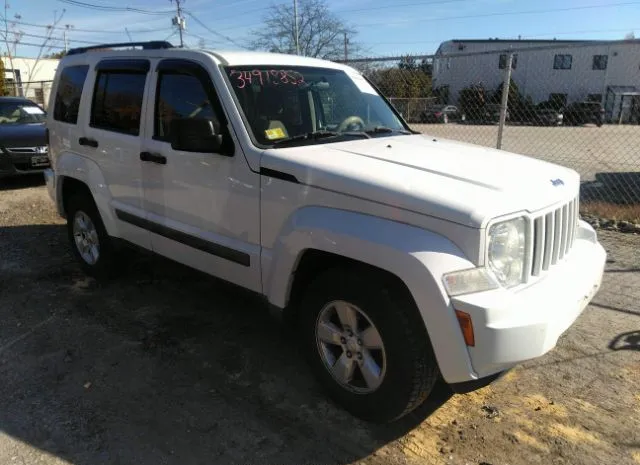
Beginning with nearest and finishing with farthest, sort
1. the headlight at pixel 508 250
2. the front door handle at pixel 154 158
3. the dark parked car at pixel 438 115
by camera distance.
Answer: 1. the headlight at pixel 508 250
2. the front door handle at pixel 154 158
3. the dark parked car at pixel 438 115

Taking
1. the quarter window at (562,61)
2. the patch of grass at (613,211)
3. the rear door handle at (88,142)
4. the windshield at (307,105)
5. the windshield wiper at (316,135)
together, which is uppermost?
the quarter window at (562,61)

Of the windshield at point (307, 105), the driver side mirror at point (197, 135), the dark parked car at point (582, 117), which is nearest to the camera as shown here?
the driver side mirror at point (197, 135)

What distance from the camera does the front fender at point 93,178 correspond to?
4.53 metres

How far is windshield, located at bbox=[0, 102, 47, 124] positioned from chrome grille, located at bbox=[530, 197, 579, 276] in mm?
10685

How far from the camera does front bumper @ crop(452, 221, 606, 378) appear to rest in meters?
2.30

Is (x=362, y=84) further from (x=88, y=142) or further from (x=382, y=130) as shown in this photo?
(x=88, y=142)

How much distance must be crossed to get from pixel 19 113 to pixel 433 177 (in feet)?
34.8

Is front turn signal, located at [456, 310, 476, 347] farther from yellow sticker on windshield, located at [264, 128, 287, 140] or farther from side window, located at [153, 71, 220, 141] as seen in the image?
side window, located at [153, 71, 220, 141]

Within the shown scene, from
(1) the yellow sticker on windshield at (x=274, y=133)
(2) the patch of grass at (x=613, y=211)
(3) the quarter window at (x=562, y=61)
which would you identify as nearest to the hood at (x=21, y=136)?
(1) the yellow sticker on windshield at (x=274, y=133)

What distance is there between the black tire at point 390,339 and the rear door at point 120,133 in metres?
2.02

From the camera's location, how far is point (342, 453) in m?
2.70

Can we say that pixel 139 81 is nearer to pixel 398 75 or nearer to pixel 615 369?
pixel 615 369

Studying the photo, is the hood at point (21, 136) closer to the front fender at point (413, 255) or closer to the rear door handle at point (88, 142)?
the rear door handle at point (88, 142)

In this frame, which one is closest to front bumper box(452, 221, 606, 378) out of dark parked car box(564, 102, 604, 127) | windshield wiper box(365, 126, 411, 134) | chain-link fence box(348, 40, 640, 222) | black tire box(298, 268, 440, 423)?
black tire box(298, 268, 440, 423)
